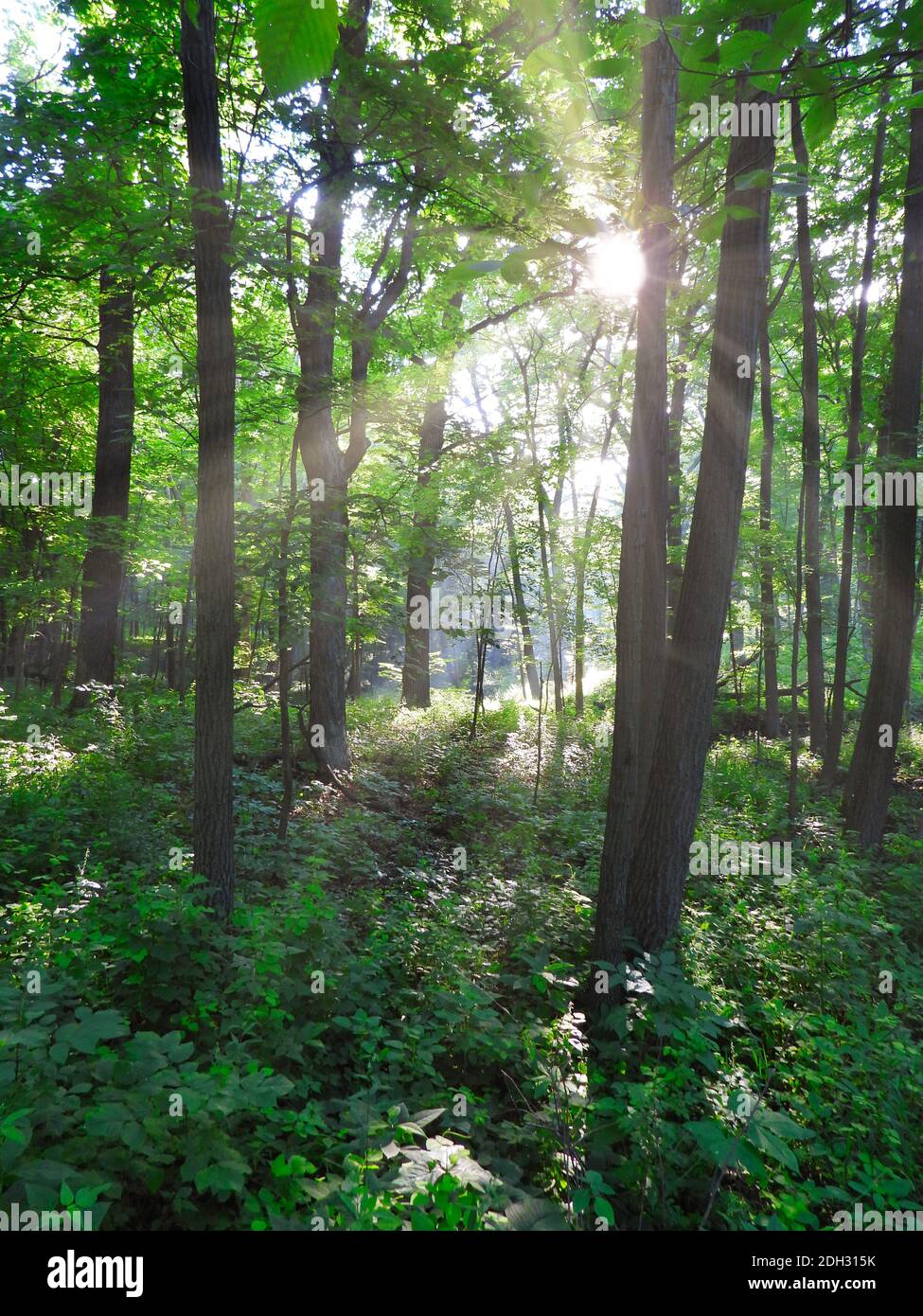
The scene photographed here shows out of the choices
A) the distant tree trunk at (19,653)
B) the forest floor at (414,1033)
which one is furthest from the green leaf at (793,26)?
the distant tree trunk at (19,653)

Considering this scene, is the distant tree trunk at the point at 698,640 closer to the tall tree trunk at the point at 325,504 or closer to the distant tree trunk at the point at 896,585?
the tall tree trunk at the point at 325,504

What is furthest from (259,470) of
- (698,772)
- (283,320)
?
(698,772)

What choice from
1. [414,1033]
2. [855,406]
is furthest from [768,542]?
[414,1033]

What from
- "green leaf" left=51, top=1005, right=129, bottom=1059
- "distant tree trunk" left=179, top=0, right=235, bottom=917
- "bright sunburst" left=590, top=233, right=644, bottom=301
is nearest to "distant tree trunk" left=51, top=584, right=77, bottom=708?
"distant tree trunk" left=179, top=0, right=235, bottom=917

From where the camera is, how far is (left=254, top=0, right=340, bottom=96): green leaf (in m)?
0.89

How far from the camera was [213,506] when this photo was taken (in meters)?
5.04

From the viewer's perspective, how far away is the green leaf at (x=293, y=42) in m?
0.89

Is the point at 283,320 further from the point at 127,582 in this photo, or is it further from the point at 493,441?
the point at 127,582

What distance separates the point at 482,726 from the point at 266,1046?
39.5 feet

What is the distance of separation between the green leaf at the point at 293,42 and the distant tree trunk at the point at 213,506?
4.36 meters

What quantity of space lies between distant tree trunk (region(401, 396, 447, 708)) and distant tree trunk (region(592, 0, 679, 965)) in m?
4.87

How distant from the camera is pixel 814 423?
11.4 meters

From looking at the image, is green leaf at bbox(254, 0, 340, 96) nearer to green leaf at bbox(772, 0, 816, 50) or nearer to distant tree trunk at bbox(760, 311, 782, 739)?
green leaf at bbox(772, 0, 816, 50)

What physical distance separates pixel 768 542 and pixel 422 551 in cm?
768
